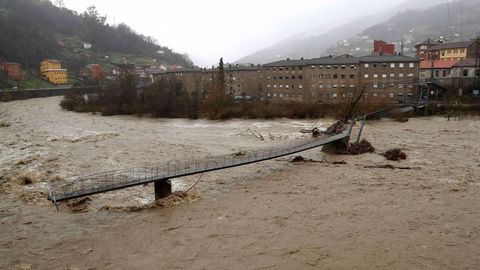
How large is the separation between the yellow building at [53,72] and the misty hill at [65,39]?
5042 mm

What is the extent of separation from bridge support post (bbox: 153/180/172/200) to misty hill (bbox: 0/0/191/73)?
10357 centimetres

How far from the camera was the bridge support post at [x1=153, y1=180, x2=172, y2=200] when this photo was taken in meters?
18.8

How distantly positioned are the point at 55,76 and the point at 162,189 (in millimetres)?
95576

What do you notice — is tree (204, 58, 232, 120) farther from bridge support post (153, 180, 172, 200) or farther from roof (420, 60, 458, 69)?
bridge support post (153, 180, 172, 200)

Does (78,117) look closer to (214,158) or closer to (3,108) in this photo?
(3,108)

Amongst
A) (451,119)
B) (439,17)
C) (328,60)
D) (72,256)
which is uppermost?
(439,17)

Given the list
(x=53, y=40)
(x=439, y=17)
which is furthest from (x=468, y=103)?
(x=439, y=17)

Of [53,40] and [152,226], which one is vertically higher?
[53,40]

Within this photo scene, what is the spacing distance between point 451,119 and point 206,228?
Result: 36.5m

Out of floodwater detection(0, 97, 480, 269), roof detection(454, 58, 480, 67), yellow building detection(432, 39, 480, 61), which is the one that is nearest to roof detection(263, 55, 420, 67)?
roof detection(454, 58, 480, 67)

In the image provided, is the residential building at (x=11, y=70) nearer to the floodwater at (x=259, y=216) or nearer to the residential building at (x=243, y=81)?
the residential building at (x=243, y=81)

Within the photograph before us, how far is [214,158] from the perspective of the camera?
88.9 feet

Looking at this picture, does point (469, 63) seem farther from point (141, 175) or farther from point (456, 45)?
point (141, 175)

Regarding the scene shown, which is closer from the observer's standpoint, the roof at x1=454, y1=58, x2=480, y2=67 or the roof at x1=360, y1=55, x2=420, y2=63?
the roof at x1=360, y1=55, x2=420, y2=63
